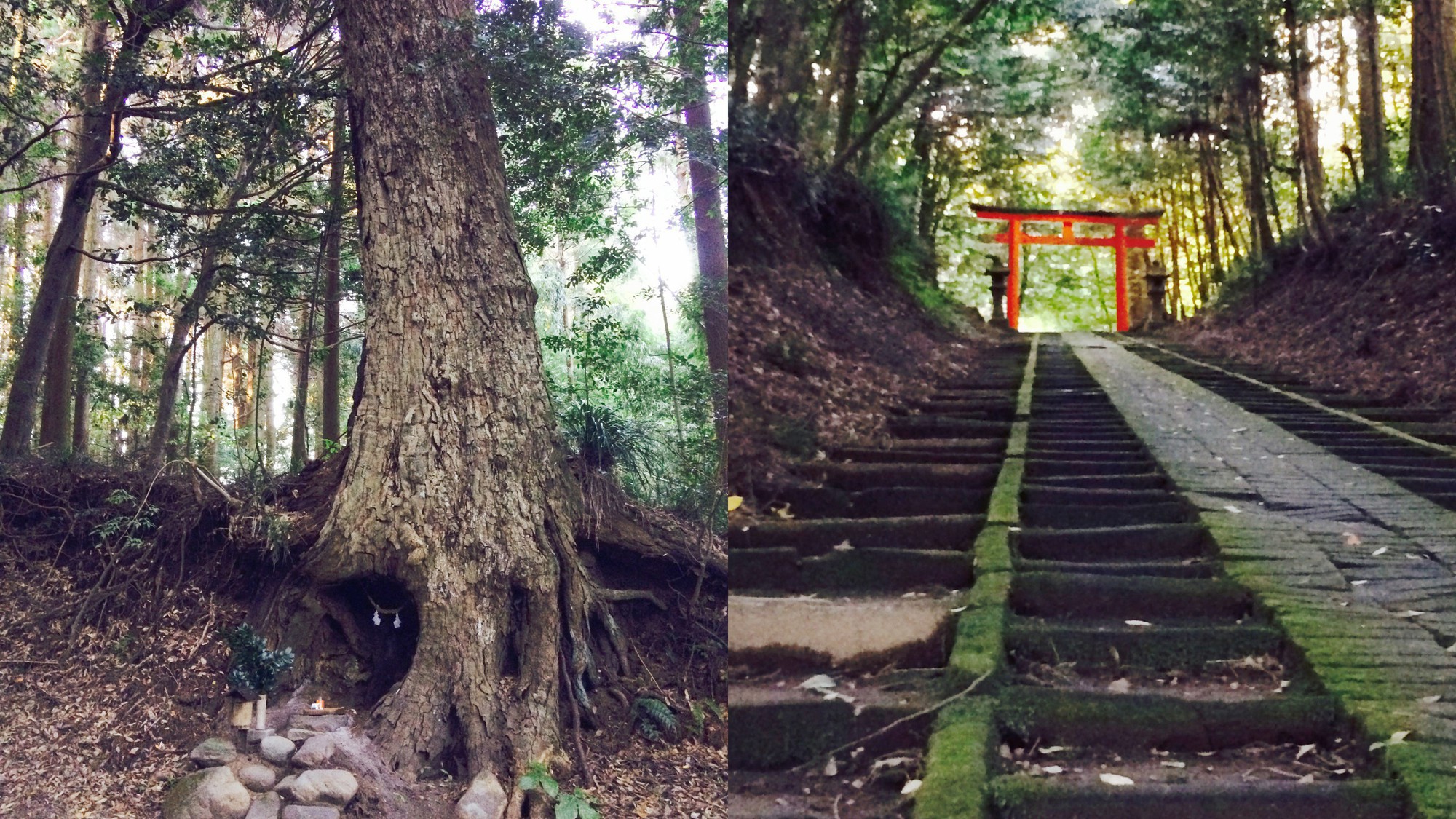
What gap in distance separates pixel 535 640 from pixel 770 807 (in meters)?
3.01

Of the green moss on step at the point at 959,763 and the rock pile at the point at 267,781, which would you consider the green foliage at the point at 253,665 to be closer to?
the rock pile at the point at 267,781

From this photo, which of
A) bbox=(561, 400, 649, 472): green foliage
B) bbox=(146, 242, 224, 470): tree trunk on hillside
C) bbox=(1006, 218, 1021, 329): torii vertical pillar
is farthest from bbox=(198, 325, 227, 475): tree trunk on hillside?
bbox=(1006, 218, 1021, 329): torii vertical pillar

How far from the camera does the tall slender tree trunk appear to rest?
12.2ft

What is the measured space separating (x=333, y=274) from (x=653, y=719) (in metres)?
3.71

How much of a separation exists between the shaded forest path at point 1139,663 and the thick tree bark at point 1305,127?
6.11ft

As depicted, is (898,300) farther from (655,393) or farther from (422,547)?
(655,393)

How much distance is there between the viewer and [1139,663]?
3.77 ft

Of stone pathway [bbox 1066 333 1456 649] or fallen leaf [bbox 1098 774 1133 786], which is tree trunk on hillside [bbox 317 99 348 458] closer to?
stone pathway [bbox 1066 333 1456 649]

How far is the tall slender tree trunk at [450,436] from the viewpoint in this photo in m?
3.71

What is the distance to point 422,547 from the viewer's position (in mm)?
3773

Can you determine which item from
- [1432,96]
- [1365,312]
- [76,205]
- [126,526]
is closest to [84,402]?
[76,205]

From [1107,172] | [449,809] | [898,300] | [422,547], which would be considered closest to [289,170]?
[422,547]

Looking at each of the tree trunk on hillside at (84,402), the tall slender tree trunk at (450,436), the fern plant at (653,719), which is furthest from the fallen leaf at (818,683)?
the tree trunk on hillside at (84,402)

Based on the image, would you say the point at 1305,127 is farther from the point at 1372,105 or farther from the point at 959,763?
the point at 959,763
